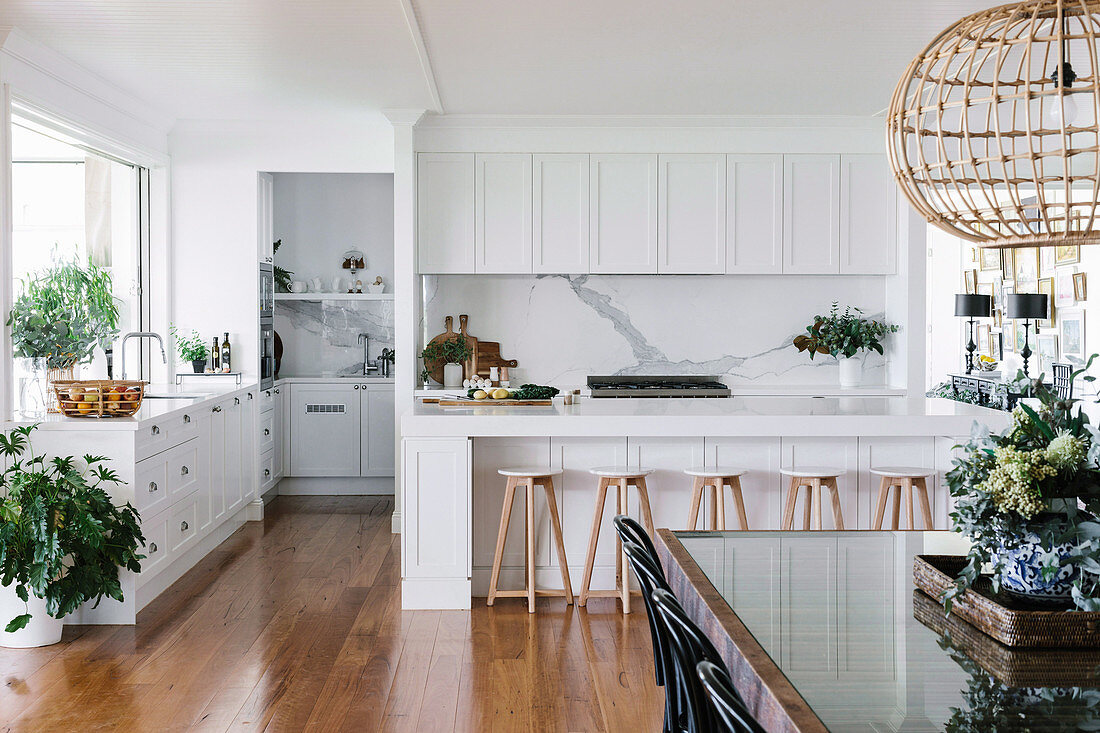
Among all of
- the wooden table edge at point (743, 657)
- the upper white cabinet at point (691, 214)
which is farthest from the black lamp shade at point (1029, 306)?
the wooden table edge at point (743, 657)

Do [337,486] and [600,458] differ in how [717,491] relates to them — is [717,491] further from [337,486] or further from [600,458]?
[337,486]

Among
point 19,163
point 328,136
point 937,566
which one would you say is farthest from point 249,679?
point 328,136

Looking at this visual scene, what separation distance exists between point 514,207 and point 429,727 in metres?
3.84

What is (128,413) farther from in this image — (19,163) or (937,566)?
(937,566)

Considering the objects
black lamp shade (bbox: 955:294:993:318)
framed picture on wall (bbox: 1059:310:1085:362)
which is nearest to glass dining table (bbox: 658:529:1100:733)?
framed picture on wall (bbox: 1059:310:1085:362)

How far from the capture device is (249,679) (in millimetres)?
3555

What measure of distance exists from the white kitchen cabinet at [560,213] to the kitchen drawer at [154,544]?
9.30 ft

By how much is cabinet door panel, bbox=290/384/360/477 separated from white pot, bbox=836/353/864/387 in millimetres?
3563

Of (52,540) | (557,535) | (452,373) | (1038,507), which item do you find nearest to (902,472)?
(557,535)

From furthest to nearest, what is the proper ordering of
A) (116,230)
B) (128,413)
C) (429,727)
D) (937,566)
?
(116,230)
(128,413)
(429,727)
(937,566)

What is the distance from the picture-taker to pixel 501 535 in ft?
14.5

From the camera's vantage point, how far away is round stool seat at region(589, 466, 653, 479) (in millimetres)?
4348

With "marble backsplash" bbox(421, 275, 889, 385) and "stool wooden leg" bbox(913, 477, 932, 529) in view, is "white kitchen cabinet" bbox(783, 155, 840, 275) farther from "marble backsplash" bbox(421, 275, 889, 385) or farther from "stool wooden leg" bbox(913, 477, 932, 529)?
"stool wooden leg" bbox(913, 477, 932, 529)

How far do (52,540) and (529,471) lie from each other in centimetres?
200
